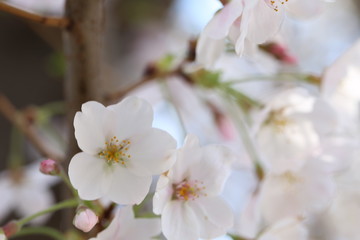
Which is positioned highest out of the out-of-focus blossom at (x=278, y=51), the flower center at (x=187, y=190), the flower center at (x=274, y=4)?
the flower center at (x=274, y=4)

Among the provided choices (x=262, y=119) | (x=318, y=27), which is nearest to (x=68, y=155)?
(x=262, y=119)

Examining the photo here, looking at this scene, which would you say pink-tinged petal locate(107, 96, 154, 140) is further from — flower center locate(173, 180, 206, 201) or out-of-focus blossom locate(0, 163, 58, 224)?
Answer: out-of-focus blossom locate(0, 163, 58, 224)

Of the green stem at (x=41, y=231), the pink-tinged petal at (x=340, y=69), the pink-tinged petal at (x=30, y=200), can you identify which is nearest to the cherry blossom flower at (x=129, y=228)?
the green stem at (x=41, y=231)

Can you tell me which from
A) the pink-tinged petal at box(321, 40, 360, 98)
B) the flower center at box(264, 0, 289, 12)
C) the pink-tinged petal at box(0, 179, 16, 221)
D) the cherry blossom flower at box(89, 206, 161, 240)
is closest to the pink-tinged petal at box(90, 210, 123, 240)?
the cherry blossom flower at box(89, 206, 161, 240)

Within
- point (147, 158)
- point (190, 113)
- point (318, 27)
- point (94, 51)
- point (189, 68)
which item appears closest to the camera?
point (147, 158)

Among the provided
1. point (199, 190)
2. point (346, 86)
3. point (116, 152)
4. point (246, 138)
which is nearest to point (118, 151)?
point (116, 152)

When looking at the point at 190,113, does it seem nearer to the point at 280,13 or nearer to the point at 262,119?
the point at 262,119

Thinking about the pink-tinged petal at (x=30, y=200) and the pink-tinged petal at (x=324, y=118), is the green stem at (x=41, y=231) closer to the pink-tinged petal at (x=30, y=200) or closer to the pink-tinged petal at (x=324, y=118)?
the pink-tinged petal at (x=30, y=200)
